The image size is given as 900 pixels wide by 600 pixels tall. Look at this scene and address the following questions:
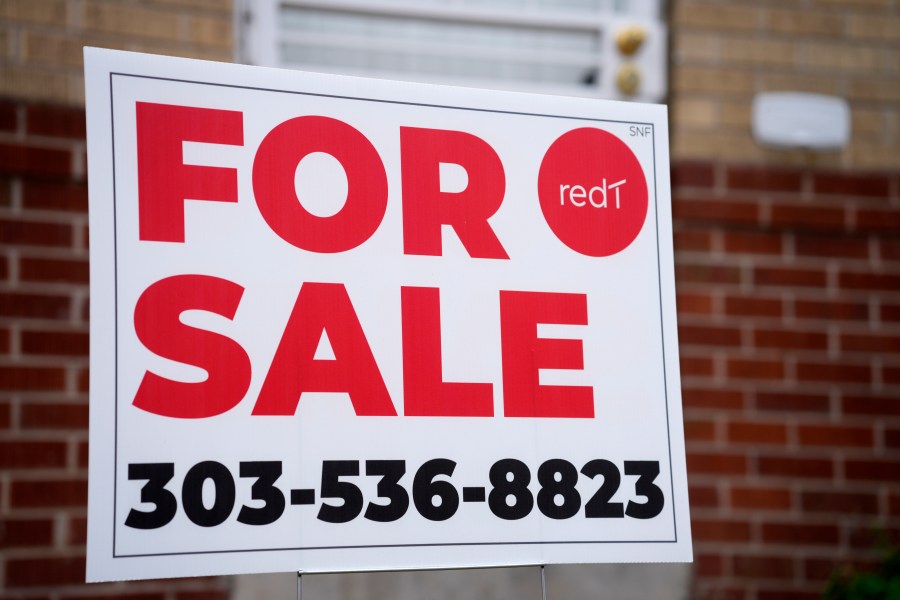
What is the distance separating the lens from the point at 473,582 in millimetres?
3275

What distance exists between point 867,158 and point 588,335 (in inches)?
82.3

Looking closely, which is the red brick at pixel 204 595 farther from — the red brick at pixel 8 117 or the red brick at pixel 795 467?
the red brick at pixel 795 467

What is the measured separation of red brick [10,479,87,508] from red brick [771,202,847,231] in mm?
2461

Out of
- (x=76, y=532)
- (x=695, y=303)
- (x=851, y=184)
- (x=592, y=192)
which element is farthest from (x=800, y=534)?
(x=76, y=532)

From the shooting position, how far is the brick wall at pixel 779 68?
3.57 meters

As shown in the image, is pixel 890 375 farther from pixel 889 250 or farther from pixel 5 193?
pixel 5 193

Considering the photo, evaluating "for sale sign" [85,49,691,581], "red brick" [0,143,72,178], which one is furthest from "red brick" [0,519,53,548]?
"for sale sign" [85,49,691,581]

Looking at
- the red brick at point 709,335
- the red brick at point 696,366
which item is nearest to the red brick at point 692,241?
the red brick at point 709,335

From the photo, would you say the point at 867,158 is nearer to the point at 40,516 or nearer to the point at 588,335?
the point at 588,335

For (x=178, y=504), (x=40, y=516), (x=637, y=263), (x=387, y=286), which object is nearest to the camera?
(x=178, y=504)

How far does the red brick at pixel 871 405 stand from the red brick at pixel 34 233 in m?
2.64

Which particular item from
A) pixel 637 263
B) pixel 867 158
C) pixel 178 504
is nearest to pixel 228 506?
pixel 178 504

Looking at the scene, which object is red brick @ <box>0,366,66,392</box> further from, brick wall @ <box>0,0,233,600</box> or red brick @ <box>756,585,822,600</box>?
red brick @ <box>756,585,822,600</box>

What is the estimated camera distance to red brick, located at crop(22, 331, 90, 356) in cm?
305
